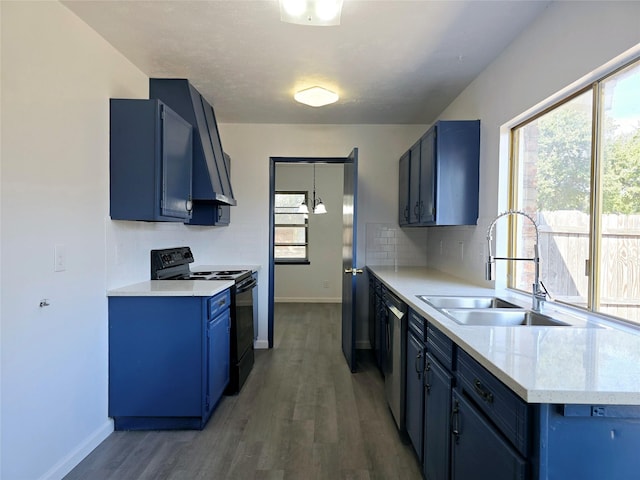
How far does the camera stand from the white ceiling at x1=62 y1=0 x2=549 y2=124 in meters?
2.05

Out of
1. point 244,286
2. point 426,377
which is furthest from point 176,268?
point 426,377

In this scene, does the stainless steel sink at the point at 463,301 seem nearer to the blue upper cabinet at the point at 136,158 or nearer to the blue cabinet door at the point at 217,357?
the blue cabinet door at the point at 217,357

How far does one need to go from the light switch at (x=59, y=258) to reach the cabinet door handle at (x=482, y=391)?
2032mm

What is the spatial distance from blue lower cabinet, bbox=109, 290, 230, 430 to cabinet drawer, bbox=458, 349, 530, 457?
65.7 inches

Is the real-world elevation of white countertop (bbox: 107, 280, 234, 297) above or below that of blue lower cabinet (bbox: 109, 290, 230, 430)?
above

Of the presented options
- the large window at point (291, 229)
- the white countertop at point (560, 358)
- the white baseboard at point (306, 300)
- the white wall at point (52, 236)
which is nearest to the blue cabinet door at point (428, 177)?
the white countertop at point (560, 358)

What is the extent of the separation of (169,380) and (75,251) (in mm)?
994

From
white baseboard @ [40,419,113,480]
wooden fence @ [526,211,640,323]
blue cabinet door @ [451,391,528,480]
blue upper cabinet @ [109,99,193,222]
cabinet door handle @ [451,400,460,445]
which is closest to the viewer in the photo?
blue cabinet door @ [451,391,528,480]

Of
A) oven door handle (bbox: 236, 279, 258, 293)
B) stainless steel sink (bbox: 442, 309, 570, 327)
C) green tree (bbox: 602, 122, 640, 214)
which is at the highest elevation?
green tree (bbox: 602, 122, 640, 214)

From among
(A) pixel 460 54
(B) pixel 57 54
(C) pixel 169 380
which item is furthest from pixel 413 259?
(B) pixel 57 54

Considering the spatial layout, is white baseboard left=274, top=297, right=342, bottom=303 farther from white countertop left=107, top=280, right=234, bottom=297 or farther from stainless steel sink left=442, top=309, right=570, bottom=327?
stainless steel sink left=442, top=309, right=570, bottom=327

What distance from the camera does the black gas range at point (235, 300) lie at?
3010 mm

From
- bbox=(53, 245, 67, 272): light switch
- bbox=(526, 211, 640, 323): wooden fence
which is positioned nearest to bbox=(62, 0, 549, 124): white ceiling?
bbox=(526, 211, 640, 323): wooden fence

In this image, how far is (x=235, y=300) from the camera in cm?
301
